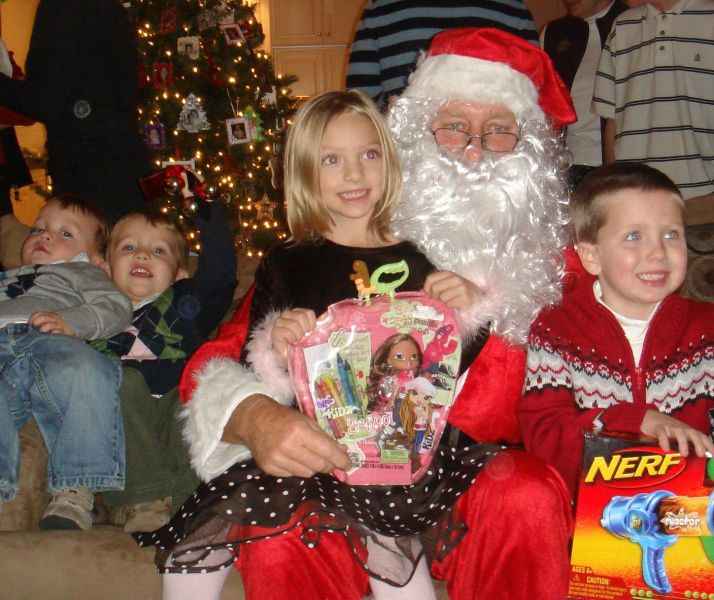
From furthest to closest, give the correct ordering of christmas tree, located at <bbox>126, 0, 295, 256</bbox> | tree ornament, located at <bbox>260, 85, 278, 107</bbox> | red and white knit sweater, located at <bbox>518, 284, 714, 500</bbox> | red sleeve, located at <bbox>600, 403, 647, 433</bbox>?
tree ornament, located at <bbox>260, 85, 278, 107</bbox>, christmas tree, located at <bbox>126, 0, 295, 256</bbox>, red and white knit sweater, located at <bbox>518, 284, 714, 500</bbox>, red sleeve, located at <bbox>600, 403, 647, 433</bbox>

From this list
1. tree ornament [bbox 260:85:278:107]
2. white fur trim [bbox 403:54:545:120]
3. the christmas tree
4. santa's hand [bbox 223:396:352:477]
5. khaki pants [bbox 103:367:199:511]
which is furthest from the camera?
Answer: tree ornament [bbox 260:85:278:107]

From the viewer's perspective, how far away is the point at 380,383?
1.38 m

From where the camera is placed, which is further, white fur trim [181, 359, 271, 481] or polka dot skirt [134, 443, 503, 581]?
white fur trim [181, 359, 271, 481]

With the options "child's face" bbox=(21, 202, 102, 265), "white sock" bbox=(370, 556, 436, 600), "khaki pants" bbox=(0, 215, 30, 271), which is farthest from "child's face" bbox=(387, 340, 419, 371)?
"khaki pants" bbox=(0, 215, 30, 271)

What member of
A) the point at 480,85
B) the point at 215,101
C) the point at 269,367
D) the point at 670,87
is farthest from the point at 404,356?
the point at 215,101

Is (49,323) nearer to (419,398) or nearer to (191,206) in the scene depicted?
(191,206)

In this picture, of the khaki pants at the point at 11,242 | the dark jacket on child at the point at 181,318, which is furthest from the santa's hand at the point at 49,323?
the khaki pants at the point at 11,242

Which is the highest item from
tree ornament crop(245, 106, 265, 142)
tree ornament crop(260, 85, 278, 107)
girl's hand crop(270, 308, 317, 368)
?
tree ornament crop(260, 85, 278, 107)

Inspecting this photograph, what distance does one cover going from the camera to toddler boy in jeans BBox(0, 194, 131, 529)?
1815mm

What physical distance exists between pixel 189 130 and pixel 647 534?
3994mm

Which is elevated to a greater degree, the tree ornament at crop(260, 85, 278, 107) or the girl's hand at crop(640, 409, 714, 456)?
the tree ornament at crop(260, 85, 278, 107)

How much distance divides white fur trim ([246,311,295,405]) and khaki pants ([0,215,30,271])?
1.56 metres

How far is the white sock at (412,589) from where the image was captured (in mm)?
1379

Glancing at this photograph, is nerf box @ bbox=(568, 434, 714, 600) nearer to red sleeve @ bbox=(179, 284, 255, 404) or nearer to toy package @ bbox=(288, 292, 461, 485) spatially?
toy package @ bbox=(288, 292, 461, 485)
